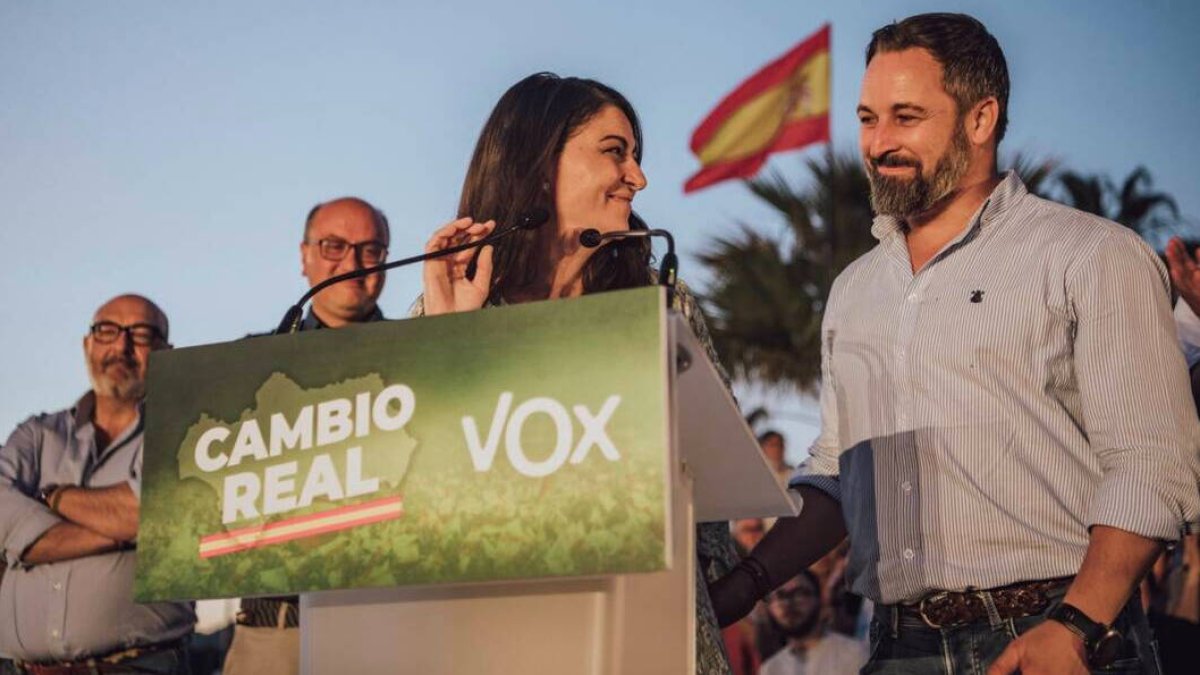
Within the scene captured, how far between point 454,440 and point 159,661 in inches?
148

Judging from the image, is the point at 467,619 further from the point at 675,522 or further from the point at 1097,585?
the point at 1097,585

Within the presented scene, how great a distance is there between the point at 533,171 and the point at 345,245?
2336 mm

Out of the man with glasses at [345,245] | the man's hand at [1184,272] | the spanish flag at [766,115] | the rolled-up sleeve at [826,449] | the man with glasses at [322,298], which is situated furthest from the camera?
the spanish flag at [766,115]

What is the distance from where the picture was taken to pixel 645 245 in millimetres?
3453

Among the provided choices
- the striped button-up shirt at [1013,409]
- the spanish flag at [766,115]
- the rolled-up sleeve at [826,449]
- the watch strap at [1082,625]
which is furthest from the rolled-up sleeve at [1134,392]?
the spanish flag at [766,115]

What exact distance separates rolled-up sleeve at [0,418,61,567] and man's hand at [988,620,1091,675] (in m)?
3.75

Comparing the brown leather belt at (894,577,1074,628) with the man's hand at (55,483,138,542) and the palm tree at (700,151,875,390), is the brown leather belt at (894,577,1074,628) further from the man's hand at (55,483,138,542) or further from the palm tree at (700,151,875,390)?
the palm tree at (700,151,875,390)

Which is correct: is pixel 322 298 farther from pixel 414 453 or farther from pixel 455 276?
pixel 414 453

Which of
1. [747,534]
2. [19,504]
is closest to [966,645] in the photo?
[19,504]

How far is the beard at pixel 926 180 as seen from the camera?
10.6 ft

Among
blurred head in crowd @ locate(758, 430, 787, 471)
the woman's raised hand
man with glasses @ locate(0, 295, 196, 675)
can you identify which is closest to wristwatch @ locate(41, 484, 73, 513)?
man with glasses @ locate(0, 295, 196, 675)

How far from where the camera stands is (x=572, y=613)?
2.09m

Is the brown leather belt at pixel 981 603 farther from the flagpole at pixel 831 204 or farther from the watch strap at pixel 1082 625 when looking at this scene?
the flagpole at pixel 831 204

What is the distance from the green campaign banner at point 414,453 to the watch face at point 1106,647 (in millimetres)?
1198
